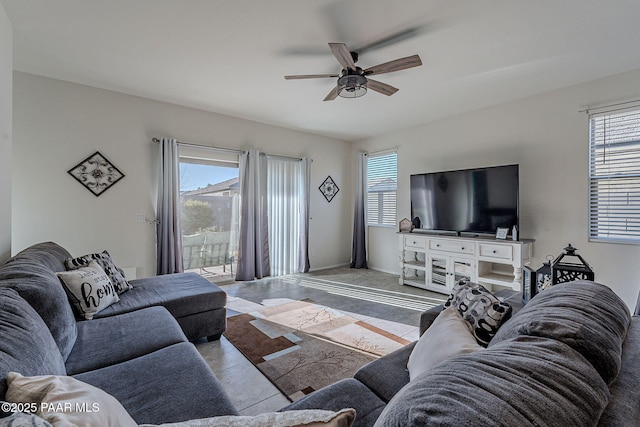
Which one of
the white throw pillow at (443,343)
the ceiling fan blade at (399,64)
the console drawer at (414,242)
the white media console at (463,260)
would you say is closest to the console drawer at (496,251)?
the white media console at (463,260)

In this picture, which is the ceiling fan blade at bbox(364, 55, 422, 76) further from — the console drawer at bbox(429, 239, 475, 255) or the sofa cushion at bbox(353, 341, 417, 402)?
the console drawer at bbox(429, 239, 475, 255)

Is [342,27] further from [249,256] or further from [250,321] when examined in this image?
[249,256]

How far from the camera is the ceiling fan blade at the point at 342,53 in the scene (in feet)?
6.99

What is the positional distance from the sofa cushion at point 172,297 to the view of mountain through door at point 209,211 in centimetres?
151

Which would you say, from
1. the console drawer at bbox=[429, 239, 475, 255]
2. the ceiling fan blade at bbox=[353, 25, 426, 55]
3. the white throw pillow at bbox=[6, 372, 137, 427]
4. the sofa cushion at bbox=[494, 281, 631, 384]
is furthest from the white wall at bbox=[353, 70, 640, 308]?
the white throw pillow at bbox=[6, 372, 137, 427]

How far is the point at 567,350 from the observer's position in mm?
652

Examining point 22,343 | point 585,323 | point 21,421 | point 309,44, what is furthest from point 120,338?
point 309,44

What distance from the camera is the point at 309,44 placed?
2.49 metres

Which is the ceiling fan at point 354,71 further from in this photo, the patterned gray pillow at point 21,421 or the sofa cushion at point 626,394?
the patterned gray pillow at point 21,421

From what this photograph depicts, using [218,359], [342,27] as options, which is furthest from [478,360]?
[342,27]

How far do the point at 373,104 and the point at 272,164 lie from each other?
2008 millimetres

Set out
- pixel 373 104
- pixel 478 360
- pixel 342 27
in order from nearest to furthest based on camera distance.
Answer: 1. pixel 478 360
2. pixel 342 27
3. pixel 373 104

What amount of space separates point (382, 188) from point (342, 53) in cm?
353

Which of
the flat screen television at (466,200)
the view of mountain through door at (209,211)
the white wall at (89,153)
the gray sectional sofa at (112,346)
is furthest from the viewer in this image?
the view of mountain through door at (209,211)
